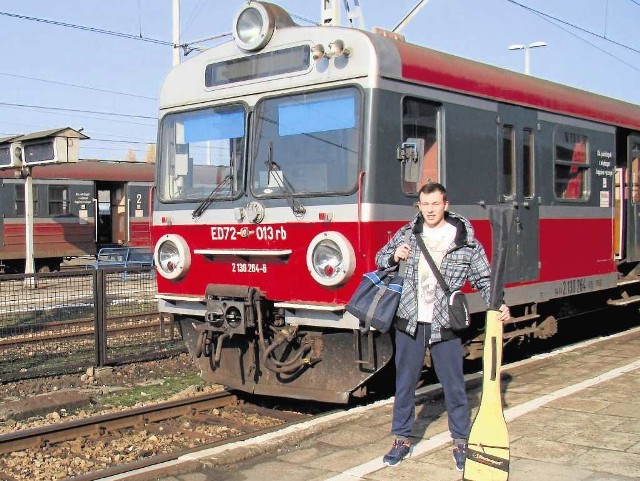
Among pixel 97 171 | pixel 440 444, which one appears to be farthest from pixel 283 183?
pixel 97 171

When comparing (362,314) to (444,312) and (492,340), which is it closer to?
(444,312)

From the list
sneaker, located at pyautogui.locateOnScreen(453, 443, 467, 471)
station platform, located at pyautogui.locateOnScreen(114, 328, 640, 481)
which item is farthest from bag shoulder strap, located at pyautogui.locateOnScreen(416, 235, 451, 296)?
station platform, located at pyautogui.locateOnScreen(114, 328, 640, 481)

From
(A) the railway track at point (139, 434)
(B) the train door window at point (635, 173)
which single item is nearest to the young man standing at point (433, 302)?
(A) the railway track at point (139, 434)

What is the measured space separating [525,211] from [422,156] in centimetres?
201

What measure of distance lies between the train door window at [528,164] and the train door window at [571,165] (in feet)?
1.74

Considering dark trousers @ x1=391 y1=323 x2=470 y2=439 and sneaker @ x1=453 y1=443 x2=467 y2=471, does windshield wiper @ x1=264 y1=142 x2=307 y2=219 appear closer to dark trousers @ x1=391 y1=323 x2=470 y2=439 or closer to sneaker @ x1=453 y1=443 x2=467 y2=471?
dark trousers @ x1=391 y1=323 x2=470 y2=439

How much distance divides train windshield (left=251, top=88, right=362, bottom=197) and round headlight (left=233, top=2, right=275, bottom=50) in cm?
55

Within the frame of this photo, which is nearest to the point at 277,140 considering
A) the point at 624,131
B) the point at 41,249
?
the point at 624,131

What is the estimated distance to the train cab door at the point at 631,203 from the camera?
408 inches

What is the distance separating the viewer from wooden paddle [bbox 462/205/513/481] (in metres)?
4.55

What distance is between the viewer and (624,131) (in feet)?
34.1

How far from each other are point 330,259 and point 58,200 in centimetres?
1993

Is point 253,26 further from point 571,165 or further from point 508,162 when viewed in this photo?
point 571,165

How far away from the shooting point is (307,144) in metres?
6.73
